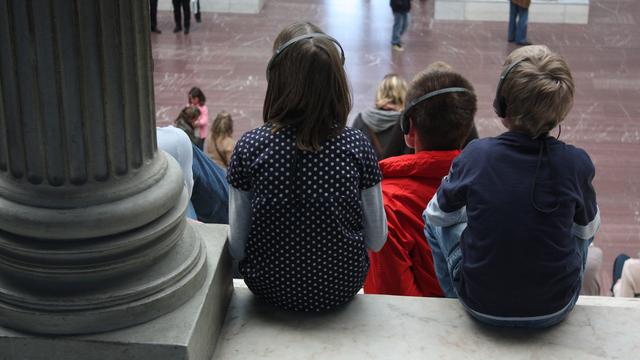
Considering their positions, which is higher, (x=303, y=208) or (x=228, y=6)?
(x=303, y=208)

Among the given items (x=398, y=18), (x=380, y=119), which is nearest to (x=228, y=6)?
(x=398, y=18)

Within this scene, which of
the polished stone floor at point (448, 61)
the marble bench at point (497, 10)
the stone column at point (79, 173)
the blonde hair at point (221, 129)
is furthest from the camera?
the marble bench at point (497, 10)

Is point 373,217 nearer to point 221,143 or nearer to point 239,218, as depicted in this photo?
point 239,218

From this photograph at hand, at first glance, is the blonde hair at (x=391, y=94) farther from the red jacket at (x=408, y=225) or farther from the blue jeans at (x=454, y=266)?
the blue jeans at (x=454, y=266)

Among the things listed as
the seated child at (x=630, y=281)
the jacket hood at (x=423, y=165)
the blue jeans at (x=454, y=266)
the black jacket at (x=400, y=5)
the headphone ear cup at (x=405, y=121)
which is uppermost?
the headphone ear cup at (x=405, y=121)

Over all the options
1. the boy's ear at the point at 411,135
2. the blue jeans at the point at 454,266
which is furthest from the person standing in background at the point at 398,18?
the blue jeans at the point at 454,266

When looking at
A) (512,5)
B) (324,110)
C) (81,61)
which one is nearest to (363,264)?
(324,110)

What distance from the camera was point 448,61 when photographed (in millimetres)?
13258

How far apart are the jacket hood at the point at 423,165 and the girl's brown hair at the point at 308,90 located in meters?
0.71

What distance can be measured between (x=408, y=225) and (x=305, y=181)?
0.83 m

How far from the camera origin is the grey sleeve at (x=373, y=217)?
122 inches

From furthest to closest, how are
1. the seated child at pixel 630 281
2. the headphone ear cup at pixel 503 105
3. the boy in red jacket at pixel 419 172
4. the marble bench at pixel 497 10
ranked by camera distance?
the marble bench at pixel 497 10 → the seated child at pixel 630 281 → the boy in red jacket at pixel 419 172 → the headphone ear cup at pixel 503 105

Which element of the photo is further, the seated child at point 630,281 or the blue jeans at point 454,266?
the seated child at point 630,281

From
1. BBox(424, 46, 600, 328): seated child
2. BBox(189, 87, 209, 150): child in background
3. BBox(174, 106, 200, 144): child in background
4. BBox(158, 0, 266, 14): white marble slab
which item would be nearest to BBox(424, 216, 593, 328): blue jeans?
BBox(424, 46, 600, 328): seated child
